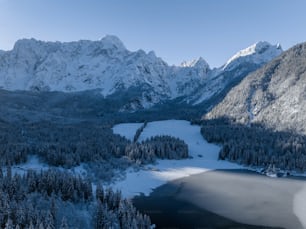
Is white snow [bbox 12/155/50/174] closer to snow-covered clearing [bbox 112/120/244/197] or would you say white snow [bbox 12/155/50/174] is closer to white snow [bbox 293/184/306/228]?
snow-covered clearing [bbox 112/120/244/197]

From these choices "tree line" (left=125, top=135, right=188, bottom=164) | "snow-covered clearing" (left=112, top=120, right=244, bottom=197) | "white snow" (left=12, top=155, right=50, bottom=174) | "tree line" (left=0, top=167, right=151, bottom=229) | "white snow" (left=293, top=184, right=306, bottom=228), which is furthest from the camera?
"tree line" (left=125, top=135, right=188, bottom=164)

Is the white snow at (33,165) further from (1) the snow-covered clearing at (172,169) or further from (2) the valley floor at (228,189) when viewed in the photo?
(1) the snow-covered clearing at (172,169)

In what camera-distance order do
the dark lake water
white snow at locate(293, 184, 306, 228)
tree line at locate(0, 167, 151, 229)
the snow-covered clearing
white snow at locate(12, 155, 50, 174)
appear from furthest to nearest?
white snow at locate(12, 155, 50, 174), the snow-covered clearing, white snow at locate(293, 184, 306, 228), the dark lake water, tree line at locate(0, 167, 151, 229)

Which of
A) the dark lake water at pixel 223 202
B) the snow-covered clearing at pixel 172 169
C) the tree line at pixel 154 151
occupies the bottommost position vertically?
the dark lake water at pixel 223 202

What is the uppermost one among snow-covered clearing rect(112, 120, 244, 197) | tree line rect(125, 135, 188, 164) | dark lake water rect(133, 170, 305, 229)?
tree line rect(125, 135, 188, 164)

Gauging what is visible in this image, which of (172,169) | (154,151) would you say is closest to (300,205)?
(172,169)

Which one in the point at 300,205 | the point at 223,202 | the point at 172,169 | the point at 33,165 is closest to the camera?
the point at 300,205

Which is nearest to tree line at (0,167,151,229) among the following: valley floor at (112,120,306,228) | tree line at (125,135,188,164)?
A: valley floor at (112,120,306,228)

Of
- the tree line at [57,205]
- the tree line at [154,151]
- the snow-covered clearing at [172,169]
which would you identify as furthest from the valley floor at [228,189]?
the tree line at [57,205]

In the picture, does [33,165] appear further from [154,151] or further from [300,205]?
[300,205]

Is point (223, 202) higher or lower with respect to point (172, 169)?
lower
